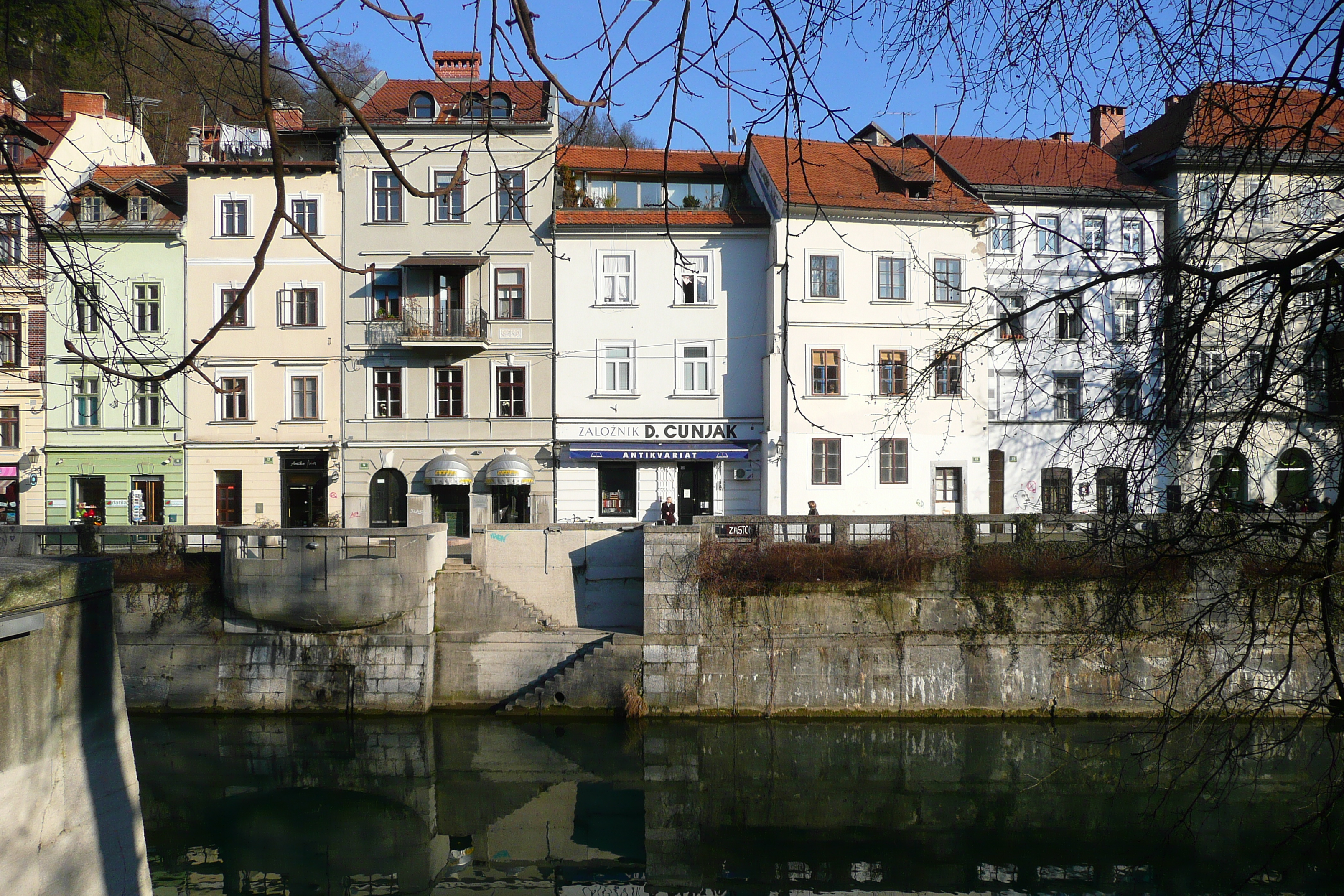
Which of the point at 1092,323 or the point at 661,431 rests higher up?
the point at 1092,323

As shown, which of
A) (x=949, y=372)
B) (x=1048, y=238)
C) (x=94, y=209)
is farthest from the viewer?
(x=94, y=209)

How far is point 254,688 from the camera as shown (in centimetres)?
1805

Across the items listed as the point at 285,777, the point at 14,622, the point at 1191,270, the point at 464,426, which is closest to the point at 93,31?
the point at 14,622

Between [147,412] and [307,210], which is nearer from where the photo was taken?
[307,210]

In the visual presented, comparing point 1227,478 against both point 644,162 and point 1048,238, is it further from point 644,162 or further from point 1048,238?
point 644,162

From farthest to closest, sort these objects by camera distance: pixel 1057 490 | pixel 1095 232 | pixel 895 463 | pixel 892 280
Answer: pixel 892 280 < pixel 895 463 < pixel 1057 490 < pixel 1095 232

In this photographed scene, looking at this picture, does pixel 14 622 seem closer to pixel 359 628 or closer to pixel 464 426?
pixel 359 628

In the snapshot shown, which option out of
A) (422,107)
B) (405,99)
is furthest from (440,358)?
(405,99)

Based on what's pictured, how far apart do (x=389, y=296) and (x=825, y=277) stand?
11480 mm

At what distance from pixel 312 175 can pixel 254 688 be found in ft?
46.0

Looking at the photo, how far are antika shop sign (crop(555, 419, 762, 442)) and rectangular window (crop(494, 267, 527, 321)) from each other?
3.25 m

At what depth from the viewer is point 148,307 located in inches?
1020

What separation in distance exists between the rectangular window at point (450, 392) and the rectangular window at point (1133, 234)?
22.6m

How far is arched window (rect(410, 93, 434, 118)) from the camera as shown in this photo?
25.2 meters
